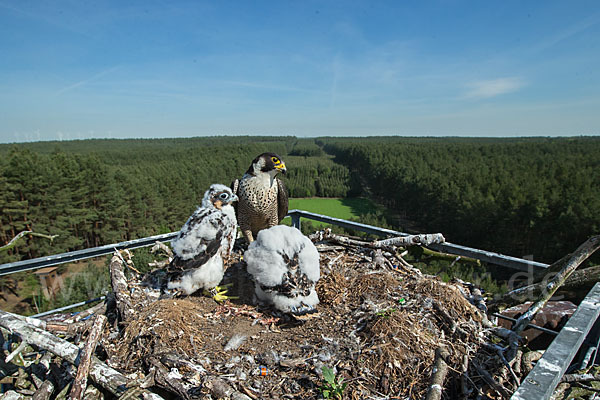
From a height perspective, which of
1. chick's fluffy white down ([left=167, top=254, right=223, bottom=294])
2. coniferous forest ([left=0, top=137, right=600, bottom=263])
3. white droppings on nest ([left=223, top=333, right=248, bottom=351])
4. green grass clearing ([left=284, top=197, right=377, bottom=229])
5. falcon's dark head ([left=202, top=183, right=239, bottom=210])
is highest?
falcon's dark head ([left=202, top=183, right=239, bottom=210])

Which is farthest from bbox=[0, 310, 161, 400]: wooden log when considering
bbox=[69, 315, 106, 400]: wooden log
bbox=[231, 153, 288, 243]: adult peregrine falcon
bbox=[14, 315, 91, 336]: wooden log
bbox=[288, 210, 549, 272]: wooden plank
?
bbox=[288, 210, 549, 272]: wooden plank

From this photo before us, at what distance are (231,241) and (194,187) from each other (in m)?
48.4

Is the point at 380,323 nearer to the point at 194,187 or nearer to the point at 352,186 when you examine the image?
the point at 194,187

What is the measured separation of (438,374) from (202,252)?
2.41 meters

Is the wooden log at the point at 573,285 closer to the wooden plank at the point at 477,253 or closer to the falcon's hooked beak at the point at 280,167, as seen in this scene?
the wooden plank at the point at 477,253

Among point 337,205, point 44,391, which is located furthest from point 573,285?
point 337,205

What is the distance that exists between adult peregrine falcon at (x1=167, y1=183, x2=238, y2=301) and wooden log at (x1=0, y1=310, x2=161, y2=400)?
133 centimetres

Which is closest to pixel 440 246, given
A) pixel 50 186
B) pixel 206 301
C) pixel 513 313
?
pixel 513 313

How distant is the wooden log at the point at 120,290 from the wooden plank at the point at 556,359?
278 centimetres

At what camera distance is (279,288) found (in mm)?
3080

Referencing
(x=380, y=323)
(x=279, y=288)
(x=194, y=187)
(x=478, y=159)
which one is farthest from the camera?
(x=478, y=159)

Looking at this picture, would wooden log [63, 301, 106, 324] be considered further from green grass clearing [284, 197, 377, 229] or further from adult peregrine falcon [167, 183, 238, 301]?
green grass clearing [284, 197, 377, 229]

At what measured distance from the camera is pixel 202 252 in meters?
3.39

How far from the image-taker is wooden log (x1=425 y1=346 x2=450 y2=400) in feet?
6.39
